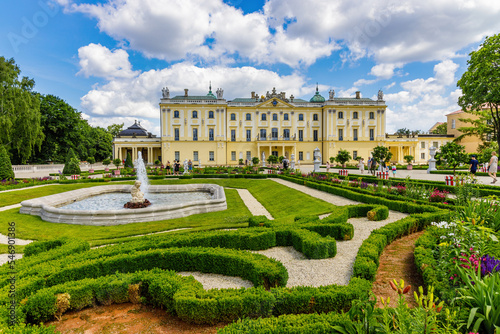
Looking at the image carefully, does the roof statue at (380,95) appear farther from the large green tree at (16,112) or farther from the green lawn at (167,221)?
the large green tree at (16,112)

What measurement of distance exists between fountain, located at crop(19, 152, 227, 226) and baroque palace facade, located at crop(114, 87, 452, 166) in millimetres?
26921

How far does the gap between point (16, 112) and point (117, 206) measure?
973 inches

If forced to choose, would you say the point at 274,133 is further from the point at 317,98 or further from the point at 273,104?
the point at 317,98

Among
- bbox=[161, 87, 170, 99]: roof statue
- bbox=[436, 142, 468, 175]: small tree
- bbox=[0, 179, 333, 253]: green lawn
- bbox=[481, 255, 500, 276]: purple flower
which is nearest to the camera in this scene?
bbox=[481, 255, 500, 276]: purple flower

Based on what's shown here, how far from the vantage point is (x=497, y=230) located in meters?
5.14

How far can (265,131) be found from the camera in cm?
4509

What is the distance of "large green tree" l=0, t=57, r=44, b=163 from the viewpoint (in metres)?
26.5

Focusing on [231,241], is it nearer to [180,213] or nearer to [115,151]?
[180,213]

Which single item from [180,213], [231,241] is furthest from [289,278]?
[180,213]

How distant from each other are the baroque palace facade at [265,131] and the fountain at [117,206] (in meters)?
26.9

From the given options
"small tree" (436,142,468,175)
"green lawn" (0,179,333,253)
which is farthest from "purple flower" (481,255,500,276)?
"small tree" (436,142,468,175)

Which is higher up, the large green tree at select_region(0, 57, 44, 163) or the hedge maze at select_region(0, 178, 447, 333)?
the large green tree at select_region(0, 57, 44, 163)

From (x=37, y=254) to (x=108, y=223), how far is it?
13.8ft

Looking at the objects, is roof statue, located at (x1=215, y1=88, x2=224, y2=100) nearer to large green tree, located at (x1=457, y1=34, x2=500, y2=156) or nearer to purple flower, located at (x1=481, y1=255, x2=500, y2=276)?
large green tree, located at (x1=457, y1=34, x2=500, y2=156)
